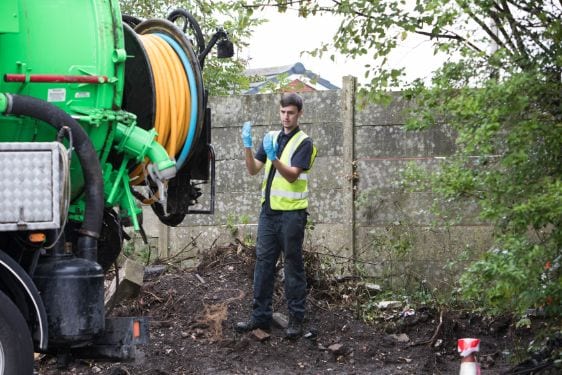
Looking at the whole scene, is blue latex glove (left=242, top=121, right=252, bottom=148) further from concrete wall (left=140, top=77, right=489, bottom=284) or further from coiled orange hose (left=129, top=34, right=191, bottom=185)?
concrete wall (left=140, top=77, right=489, bottom=284)

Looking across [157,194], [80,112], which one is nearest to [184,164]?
[157,194]

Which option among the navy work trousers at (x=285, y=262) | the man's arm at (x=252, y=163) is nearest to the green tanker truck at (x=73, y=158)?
the man's arm at (x=252, y=163)

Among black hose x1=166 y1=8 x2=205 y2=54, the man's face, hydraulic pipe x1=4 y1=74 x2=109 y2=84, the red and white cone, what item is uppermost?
black hose x1=166 y1=8 x2=205 y2=54

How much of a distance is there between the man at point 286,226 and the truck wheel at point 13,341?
117 inches

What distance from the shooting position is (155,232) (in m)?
9.00

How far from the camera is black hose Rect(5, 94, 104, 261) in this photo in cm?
452

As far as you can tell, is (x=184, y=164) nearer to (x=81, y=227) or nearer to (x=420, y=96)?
(x=81, y=227)

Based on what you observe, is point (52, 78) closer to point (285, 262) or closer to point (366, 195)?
point (285, 262)

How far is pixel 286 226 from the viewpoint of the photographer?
6.98 m

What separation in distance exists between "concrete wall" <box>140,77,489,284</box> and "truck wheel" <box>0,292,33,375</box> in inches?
169

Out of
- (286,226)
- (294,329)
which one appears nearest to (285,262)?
(286,226)

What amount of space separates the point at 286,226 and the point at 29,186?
118 inches

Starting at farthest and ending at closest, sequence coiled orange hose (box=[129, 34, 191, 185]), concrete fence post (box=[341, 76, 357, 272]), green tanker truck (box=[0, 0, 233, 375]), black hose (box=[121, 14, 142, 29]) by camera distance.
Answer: concrete fence post (box=[341, 76, 357, 272]), black hose (box=[121, 14, 142, 29]), coiled orange hose (box=[129, 34, 191, 185]), green tanker truck (box=[0, 0, 233, 375])

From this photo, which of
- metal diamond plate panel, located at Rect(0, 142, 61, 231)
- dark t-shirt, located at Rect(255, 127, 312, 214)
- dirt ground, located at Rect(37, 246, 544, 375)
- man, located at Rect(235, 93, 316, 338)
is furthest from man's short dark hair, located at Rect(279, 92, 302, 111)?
metal diamond plate panel, located at Rect(0, 142, 61, 231)
